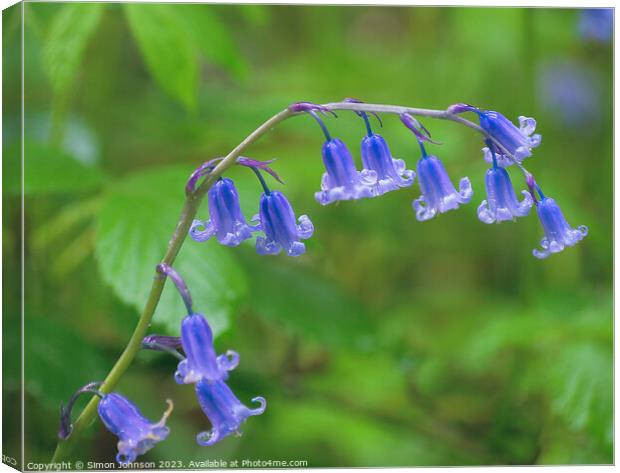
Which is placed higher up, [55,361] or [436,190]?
[436,190]

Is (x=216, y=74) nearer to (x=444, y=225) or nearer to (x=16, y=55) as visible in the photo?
(x=444, y=225)

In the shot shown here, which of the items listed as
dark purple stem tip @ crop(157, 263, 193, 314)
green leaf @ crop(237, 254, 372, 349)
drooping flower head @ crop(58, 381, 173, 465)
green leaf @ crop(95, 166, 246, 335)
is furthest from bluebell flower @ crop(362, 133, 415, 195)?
green leaf @ crop(237, 254, 372, 349)

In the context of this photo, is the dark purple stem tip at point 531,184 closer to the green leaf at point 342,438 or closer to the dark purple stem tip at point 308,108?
the dark purple stem tip at point 308,108

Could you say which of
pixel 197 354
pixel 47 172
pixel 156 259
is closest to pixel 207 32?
pixel 47 172

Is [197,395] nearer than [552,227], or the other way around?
[197,395]

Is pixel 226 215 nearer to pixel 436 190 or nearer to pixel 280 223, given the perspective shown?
pixel 280 223

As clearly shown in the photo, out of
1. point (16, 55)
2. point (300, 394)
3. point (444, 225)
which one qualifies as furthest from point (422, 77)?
point (16, 55)
